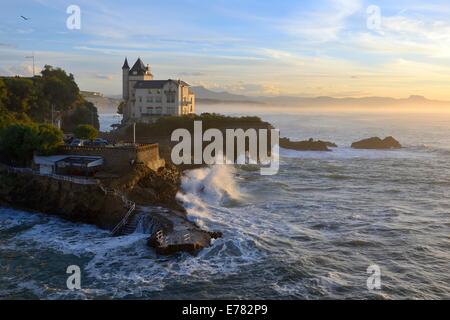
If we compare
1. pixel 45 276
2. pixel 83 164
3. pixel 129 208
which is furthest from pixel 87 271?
pixel 83 164

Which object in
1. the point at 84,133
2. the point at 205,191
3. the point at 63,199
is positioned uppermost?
the point at 84,133

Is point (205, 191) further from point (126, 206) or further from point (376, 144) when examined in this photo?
point (376, 144)

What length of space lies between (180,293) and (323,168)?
3840cm

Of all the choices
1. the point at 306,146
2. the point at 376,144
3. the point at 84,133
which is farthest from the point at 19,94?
the point at 376,144

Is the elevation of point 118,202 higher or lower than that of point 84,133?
lower

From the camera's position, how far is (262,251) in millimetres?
26031

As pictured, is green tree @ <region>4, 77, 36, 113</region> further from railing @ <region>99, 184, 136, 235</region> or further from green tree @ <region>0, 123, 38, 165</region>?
railing @ <region>99, 184, 136, 235</region>

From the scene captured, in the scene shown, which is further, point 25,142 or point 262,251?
point 25,142

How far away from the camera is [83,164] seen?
121ft

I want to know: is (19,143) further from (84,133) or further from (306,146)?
(306,146)

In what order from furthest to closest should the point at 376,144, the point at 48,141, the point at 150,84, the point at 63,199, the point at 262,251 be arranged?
the point at 376,144
the point at 150,84
the point at 48,141
the point at 63,199
the point at 262,251

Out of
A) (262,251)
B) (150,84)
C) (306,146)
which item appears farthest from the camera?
(306,146)

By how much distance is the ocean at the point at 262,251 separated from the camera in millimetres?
21547

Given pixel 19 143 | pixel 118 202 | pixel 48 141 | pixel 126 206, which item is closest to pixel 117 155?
pixel 48 141
